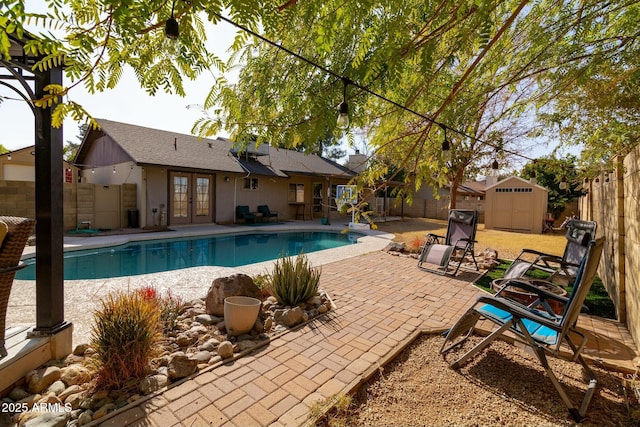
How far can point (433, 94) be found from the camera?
3402 millimetres

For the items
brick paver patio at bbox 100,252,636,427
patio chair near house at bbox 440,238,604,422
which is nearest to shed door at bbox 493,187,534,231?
brick paver patio at bbox 100,252,636,427

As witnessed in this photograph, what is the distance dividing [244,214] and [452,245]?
1111 centimetres

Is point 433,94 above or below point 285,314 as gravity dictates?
above

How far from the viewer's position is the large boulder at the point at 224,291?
12.1ft

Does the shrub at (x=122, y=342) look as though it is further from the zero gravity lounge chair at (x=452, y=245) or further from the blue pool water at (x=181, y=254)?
the zero gravity lounge chair at (x=452, y=245)

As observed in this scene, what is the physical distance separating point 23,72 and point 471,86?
4787mm

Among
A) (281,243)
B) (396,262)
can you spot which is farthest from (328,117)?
(281,243)

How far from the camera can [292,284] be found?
411 cm

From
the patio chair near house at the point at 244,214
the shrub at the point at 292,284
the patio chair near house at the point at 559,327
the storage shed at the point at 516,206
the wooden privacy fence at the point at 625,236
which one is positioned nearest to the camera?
the patio chair near house at the point at 559,327

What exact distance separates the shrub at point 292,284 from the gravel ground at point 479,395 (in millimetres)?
1591

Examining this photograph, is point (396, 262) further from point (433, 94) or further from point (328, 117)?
point (328, 117)

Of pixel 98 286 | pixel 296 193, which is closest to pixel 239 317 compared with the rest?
pixel 98 286

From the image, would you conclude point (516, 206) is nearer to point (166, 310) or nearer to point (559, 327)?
point (559, 327)

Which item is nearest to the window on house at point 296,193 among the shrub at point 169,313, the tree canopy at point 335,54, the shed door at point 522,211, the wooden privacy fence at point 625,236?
the shed door at point 522,211
